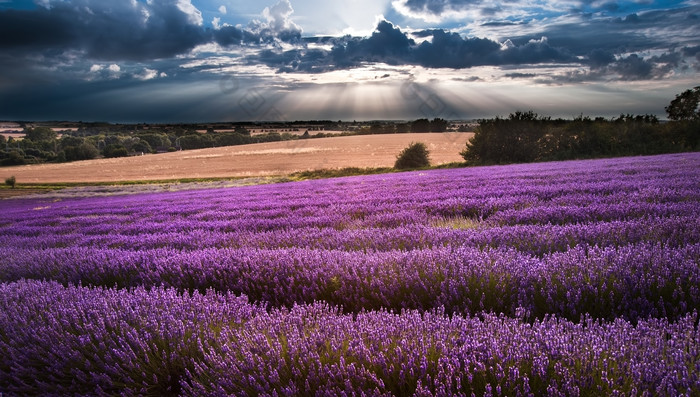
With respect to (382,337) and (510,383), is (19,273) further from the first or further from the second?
(510,383)

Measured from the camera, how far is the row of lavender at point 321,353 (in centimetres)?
140

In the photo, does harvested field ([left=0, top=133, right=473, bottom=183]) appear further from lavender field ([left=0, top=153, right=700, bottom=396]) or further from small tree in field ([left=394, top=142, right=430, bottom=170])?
lavender field ([left=0, top=153, right=700, bottom=396])

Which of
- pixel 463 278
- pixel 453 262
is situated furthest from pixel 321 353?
pixel 453 262

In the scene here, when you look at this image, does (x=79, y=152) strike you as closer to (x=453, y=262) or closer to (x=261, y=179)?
(x=261, y=179)

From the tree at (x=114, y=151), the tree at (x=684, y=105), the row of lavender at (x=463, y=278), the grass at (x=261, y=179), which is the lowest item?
the grass at (x=261, y=179)

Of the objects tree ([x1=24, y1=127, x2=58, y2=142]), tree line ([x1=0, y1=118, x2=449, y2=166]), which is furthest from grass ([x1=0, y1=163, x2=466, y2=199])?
tree ([x1=24, y1=127, x2=58, y2=142])

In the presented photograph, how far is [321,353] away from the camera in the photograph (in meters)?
1.74

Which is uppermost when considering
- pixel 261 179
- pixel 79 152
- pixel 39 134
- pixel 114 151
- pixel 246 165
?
pixel 39 134

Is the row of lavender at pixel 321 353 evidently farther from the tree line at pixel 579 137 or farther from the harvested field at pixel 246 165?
the harvested field at pixel 246 165

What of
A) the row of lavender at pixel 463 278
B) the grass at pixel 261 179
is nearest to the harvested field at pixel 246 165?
the grass at pixel 261 179

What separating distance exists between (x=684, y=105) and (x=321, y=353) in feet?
148

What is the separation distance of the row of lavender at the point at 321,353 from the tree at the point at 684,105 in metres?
41.9

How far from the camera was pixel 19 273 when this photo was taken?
429 centimetres

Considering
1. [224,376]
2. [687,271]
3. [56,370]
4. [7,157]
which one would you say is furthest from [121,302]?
[7,157]
